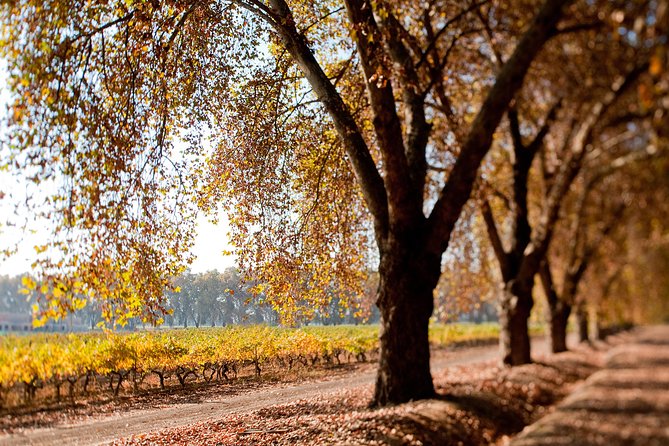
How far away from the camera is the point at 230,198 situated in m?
5.94

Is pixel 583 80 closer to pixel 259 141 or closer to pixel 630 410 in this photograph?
pixel 630 410

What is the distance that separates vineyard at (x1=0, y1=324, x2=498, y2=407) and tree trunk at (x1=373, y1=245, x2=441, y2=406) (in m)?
0.64

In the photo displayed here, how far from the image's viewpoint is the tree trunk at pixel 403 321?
23.3ft

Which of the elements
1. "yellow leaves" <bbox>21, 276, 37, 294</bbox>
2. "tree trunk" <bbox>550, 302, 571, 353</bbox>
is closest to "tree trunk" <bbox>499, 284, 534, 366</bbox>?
"tree trunk" <bbox>550, 302, 571, 353</bbox>

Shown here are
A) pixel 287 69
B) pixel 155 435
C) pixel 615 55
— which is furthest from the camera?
pixel 615 55

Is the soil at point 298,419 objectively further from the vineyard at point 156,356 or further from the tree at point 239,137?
the tree at point 239,137

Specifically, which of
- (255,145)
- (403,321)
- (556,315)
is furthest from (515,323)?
(255,145)

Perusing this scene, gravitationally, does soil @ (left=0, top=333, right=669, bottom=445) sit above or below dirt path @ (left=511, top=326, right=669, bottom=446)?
above

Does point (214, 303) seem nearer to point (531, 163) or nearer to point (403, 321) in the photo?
point (403, 321)

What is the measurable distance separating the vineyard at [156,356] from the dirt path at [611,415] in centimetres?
287

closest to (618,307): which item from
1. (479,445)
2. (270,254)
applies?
(479,445)

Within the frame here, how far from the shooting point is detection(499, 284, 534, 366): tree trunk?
498 inches

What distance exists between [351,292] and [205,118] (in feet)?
10.1

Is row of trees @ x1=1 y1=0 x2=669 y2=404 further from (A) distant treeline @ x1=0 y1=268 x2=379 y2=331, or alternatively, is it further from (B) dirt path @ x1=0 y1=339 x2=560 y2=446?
(B) dirt path @ x1=0 y1=339 x2=560 y2=446
